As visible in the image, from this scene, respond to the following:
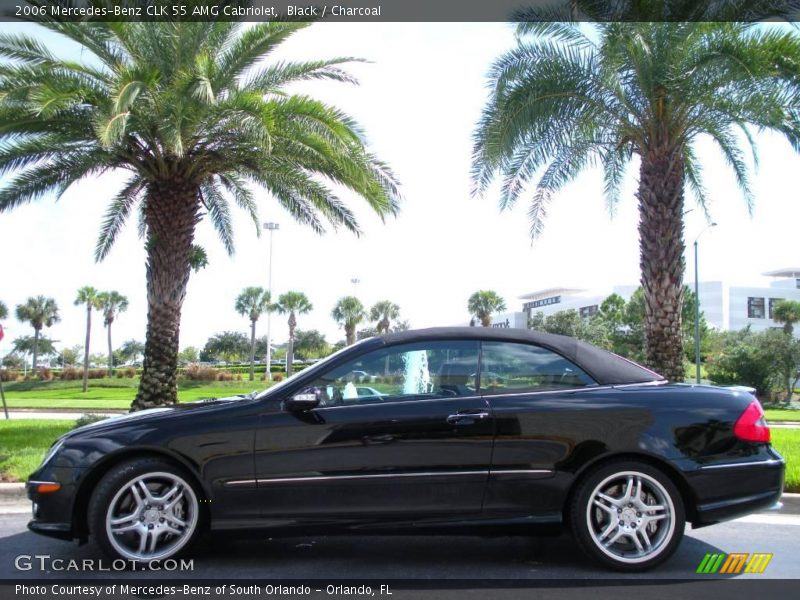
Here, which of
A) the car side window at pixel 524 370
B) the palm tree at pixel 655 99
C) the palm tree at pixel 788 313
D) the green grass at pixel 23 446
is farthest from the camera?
the palm tree at pixel 788 313

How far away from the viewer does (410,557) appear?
185 inches

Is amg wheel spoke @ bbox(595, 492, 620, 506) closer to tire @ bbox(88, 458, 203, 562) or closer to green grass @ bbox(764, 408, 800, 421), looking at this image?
tire @ bbox(88, 458, 203, 562)

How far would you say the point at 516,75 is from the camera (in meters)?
11.7

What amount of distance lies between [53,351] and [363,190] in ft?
361

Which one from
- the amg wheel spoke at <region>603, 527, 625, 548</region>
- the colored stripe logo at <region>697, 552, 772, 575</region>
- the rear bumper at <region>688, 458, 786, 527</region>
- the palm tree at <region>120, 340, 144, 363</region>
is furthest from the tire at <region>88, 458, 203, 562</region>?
the palm tree at <region>120, 340, 144, 363</region>

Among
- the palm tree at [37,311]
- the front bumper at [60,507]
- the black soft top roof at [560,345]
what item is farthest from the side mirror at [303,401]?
the palm tree at [37,311]

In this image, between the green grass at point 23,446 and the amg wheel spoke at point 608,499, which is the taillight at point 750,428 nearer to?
the amg wheel spoke at point 608,499

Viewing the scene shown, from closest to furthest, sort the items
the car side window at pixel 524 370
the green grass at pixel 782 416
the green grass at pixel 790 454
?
the car side window at pixel 524 370
the green grass at pixel 790 454
the green grass at pixel 782 416

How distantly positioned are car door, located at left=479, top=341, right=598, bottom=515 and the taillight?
92 cm

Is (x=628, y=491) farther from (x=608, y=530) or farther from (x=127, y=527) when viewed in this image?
(x=127, y=527)

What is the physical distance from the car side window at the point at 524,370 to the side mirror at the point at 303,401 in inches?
42.2

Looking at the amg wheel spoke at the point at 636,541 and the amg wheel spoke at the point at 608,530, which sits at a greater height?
the amg wheel spoke at the point at 608,530

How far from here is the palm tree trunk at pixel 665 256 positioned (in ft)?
37.1

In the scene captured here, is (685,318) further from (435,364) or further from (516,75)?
(435,364)
